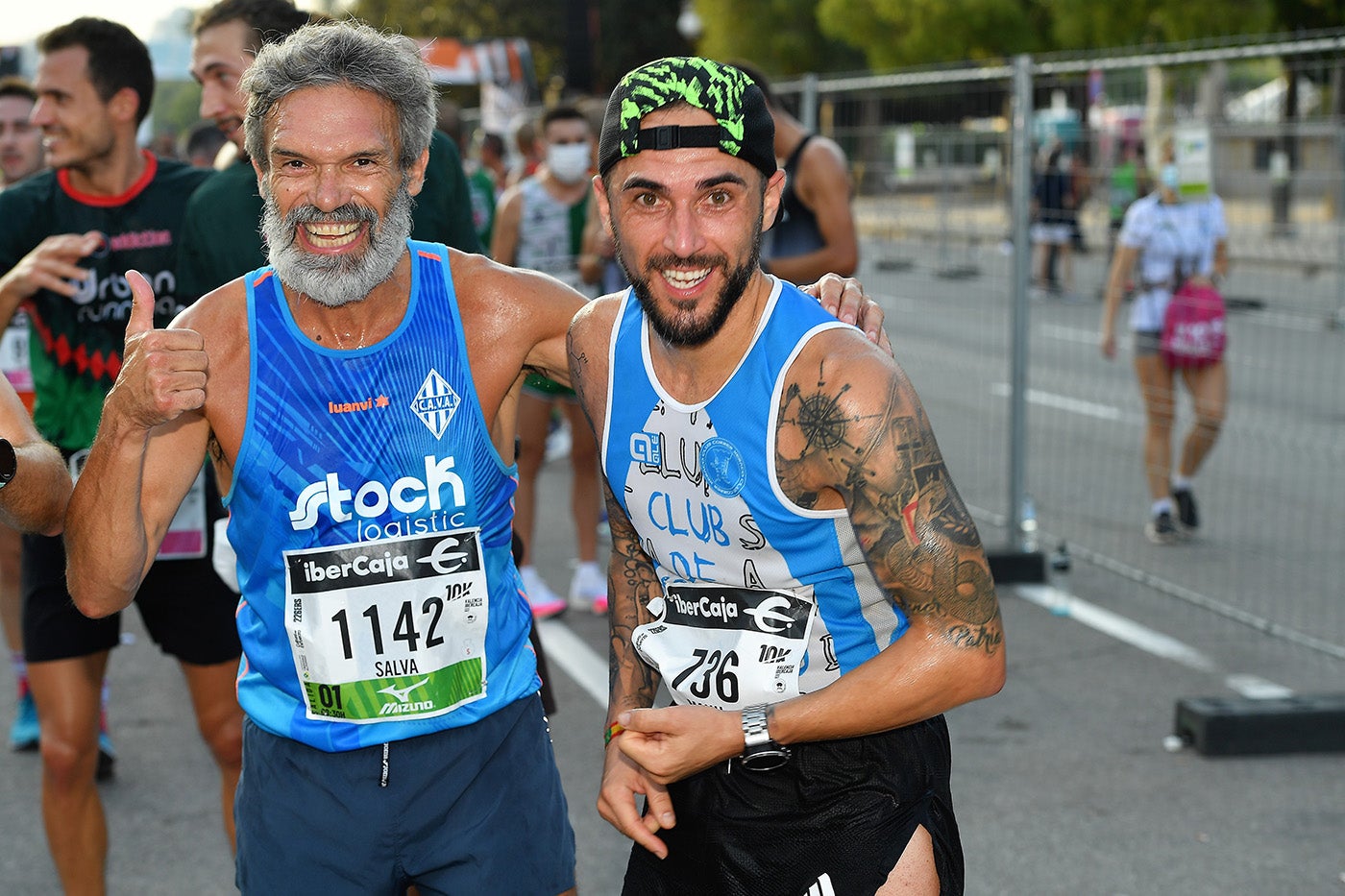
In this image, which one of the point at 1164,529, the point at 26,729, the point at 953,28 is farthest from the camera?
the point at 953,28

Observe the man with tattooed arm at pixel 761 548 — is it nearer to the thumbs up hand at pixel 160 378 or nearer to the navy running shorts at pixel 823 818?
the navy running shorts at pixel 823 818

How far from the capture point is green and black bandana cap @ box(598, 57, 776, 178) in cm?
241

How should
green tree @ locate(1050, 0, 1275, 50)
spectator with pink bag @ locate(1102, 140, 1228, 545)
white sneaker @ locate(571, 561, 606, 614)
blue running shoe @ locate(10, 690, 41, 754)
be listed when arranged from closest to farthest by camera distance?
1. blue running shoe @ locate(10, 690, 41, 754)
2. white sneaker @ locate(571, 561, 606, 614)
3. spectator with pink bag @ locate(1102, 140, 1228, 545)
4. green tree @ locate(1050, 0, 1275, 50)

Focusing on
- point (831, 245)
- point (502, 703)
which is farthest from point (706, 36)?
point (502, 703)

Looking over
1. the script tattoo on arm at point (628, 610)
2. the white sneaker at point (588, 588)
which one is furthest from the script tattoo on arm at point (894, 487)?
the white sneaker at point (588, 588)

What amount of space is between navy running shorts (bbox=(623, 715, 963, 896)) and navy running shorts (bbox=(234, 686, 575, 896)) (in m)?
0.36

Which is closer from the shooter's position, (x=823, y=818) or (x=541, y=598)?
(x=823, y=818)

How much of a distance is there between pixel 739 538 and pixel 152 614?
2221mm

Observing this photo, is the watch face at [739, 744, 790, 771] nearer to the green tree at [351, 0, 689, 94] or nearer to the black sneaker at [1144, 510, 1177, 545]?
the black sneaker at [1144, 510, 1177, 545]

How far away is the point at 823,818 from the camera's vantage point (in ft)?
8.31

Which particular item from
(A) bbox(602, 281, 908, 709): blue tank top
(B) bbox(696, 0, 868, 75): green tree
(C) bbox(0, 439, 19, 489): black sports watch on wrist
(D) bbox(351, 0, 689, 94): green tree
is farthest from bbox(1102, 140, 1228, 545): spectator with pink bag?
(D) bbox(351, 0, 689, 94): green tree

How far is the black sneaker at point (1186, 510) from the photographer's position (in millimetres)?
7961

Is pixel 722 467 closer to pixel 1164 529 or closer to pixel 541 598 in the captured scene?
pixel 541 598

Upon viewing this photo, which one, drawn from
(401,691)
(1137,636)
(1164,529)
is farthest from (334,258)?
(1164,529)
